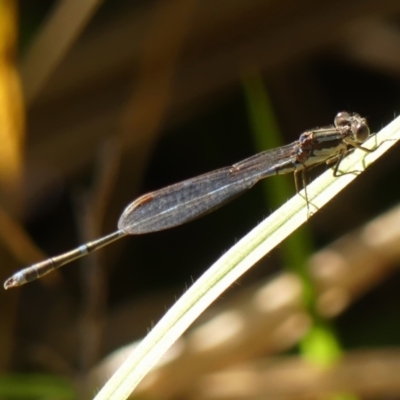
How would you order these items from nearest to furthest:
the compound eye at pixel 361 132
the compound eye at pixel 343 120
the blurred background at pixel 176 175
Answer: the compound eye at pixel 361 132
the compound eye at pixel 343 120
the blurred background at pixel 176 175

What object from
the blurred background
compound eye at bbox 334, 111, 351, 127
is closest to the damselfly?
compound eye at bbox 334, 111, 351, 127

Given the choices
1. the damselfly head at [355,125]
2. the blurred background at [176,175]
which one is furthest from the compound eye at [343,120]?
the blurred background at [176,175]

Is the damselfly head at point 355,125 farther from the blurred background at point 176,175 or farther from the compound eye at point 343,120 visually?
the blurred background at point 176,175

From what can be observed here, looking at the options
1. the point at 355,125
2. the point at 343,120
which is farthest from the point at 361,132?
the point at 343,120

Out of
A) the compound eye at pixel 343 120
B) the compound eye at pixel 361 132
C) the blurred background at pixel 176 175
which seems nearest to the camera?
the compound eye at pixel 361 132

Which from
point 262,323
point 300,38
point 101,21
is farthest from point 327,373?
point 101,21
